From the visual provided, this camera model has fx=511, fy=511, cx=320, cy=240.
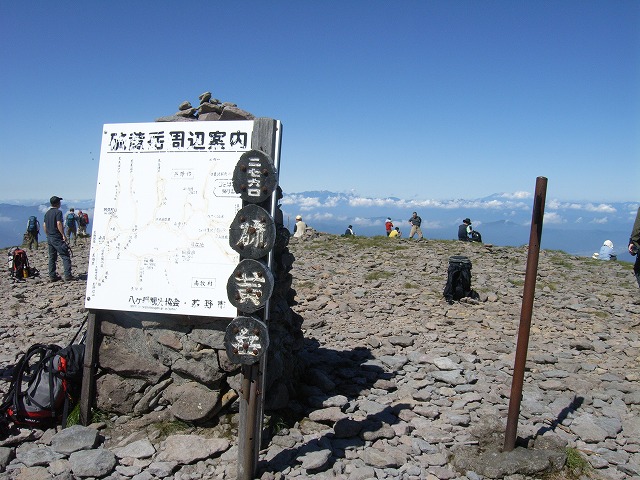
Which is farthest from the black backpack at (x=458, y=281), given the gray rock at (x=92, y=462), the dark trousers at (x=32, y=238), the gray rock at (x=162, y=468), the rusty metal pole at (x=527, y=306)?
the dark trousers at (x=32, y=238)

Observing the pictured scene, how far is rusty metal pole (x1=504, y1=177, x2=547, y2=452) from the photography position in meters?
5.88

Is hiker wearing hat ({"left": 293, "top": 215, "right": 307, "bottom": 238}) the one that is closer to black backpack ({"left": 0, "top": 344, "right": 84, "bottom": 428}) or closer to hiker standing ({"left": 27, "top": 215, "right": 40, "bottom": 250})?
hiker standing ({"left": 27, "top": 215, "right": 40, "bottom": 250})

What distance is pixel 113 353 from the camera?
23.5 ft

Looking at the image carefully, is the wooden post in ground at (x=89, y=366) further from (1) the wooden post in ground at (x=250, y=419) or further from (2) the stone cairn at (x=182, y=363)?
(1) the wooden post in ground at (x=250, y=419)

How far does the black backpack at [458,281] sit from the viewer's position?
13961mm

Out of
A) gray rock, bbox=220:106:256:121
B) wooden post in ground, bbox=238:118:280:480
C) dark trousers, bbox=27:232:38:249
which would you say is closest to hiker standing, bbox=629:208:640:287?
gray rock, bbox=220:106:256:121

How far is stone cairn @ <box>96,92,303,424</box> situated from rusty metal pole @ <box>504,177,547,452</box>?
115 inches

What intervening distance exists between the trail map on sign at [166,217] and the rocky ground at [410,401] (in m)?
1.70

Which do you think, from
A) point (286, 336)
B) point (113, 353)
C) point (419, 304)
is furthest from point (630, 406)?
point (113, 353)

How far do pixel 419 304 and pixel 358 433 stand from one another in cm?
751

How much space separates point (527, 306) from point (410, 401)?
2689mm

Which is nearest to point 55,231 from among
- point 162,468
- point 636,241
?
point 162,468

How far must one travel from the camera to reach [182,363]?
6883 millimetres

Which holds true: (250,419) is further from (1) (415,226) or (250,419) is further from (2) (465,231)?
(1) (415,226)
